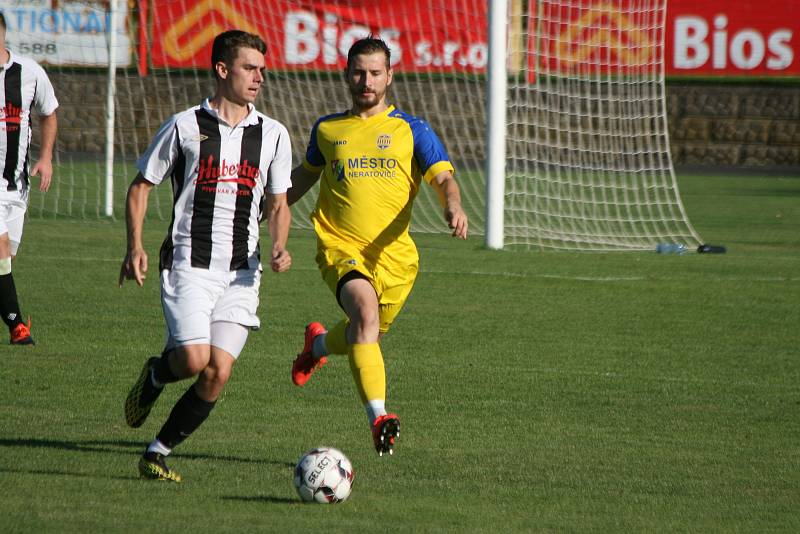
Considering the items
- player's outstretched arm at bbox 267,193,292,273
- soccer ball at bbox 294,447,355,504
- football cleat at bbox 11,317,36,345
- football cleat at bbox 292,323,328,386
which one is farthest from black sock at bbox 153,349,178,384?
football cleat at bbox 11,317,36,345

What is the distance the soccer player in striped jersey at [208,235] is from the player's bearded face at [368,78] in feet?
2.22

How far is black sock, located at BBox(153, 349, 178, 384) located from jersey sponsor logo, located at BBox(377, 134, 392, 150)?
4.74 ft

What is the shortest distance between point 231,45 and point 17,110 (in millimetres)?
3517

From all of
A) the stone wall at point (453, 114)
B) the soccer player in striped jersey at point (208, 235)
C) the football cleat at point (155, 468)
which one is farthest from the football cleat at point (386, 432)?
the stone wall at point (453, 114)

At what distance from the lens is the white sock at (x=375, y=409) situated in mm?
5336

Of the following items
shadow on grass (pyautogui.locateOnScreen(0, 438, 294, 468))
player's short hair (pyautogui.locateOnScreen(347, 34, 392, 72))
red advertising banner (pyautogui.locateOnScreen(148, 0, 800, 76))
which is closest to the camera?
shadow on grass (pyautogui.locateOnScreen(0, 438, 294, 468))

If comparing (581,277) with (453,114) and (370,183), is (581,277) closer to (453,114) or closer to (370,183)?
(370,183)

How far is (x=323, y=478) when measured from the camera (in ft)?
15.9

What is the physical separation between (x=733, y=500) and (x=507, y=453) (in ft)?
3.49

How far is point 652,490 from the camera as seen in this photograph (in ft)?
17.0

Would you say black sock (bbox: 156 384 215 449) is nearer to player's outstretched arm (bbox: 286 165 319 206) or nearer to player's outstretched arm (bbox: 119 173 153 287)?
player's outstretched arm (bbox: 119 173 153 287)

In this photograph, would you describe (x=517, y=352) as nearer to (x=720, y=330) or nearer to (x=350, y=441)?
(x=720, y=330)

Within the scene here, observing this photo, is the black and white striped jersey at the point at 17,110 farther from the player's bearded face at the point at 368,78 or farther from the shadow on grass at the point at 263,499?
the shadow on grass at the point at 263,499

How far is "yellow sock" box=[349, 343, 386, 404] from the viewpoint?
5441 mm
